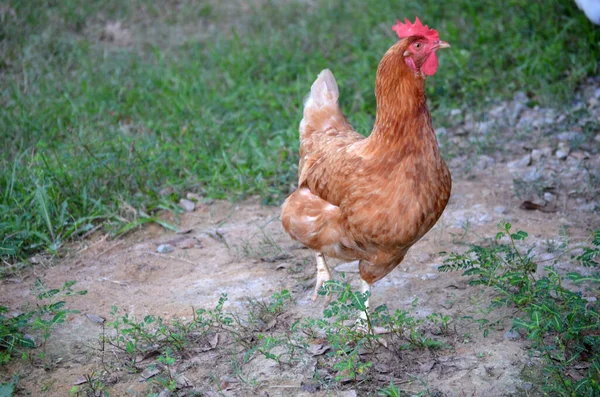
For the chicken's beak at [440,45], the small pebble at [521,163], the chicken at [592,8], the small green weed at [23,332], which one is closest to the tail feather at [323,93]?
the chicken's beak at [440,45]

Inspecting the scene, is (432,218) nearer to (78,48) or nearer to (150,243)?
(150,243)

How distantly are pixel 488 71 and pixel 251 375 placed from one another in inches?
184

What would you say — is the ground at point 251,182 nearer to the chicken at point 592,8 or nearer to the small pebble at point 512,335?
the small pebble at point 512,335

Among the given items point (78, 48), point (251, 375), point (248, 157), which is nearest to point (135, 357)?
point (251, 375)

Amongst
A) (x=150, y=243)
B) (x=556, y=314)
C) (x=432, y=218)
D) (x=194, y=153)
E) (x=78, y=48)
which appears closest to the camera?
(x=556, y=314)

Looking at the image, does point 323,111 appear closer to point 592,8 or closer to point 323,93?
point 323,93

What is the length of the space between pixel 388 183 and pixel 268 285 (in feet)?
4.52

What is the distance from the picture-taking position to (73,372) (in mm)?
3467

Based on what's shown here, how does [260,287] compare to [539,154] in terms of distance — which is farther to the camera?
[539,154]

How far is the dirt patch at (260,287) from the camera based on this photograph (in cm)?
329

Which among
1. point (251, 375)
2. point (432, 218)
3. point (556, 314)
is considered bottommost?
point (251, 375)

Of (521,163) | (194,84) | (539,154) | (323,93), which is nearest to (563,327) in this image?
(323,93)

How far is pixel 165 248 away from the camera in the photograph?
4797mm

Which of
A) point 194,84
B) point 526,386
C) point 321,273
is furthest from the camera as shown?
point 194,84
